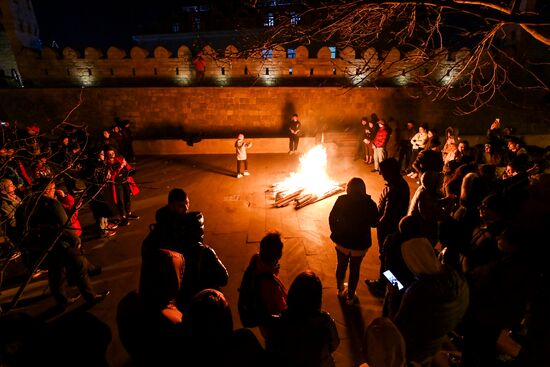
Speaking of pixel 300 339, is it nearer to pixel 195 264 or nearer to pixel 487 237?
pixel 195 264

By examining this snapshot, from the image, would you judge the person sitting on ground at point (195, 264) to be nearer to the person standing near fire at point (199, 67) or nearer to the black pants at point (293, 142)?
the black pants at point (293, 142)

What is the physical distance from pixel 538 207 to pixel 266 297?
9.52 feet

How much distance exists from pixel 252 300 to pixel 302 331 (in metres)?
0.74

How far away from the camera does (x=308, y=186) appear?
9.18 meters

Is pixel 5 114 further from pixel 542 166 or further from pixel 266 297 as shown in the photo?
pixel 542 166


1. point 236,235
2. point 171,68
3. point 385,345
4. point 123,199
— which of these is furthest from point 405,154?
point 171,68

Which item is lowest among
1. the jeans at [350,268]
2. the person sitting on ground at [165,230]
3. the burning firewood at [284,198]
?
the burning firewood at [284,198]

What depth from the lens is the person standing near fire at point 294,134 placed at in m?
12.5

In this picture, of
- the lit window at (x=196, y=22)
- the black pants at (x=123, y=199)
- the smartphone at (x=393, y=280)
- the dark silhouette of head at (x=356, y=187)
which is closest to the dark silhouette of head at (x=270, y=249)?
the smartphone at (x=393, y=280)

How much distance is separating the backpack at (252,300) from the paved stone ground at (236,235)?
5.22 ft

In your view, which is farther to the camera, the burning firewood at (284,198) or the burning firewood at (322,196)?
the burning firewood at (284,198)

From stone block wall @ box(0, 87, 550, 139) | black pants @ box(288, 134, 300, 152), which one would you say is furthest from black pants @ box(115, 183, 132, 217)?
black pants @ box(288, 134, 300, 152)

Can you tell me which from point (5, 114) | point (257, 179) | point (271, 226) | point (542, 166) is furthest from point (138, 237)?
point (5, 114)

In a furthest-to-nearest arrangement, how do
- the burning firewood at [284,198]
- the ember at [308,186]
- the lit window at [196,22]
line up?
the lit window at [196,22], the ember at [308,186], the burning firewood at [284,198]
